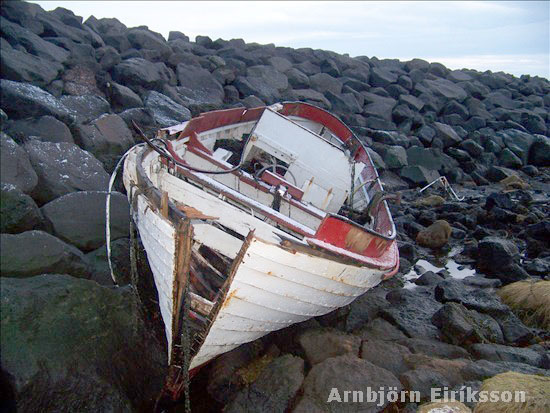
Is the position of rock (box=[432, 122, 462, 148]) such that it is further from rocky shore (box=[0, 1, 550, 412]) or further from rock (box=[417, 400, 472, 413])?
rock (box=[417, 400, 472, 413])

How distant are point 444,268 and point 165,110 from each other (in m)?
6.75

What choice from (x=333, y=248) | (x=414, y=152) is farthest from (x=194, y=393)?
(x=414, y=152)

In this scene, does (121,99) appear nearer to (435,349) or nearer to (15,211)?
(15,211)

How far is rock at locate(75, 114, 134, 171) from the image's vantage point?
23.2 feet

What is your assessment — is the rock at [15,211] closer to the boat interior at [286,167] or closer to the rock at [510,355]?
the boat interior at [286,167]

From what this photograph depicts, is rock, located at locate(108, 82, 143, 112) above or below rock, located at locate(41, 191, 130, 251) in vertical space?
above

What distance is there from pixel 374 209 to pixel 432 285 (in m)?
1.86

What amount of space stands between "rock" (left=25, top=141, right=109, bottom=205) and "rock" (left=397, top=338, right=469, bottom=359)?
4.50 m

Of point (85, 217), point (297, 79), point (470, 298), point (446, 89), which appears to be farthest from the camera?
point (446, 89)

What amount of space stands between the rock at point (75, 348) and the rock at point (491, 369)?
3.10 m

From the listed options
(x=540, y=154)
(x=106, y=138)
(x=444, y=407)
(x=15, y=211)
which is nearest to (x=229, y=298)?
(x=444, y=407)

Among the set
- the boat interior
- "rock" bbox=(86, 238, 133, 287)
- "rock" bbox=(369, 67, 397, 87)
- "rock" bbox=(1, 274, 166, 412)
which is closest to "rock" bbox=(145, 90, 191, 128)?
the boat interior

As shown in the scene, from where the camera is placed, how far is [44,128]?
21.2 feet

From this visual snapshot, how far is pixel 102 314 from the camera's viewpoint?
4.30 m
